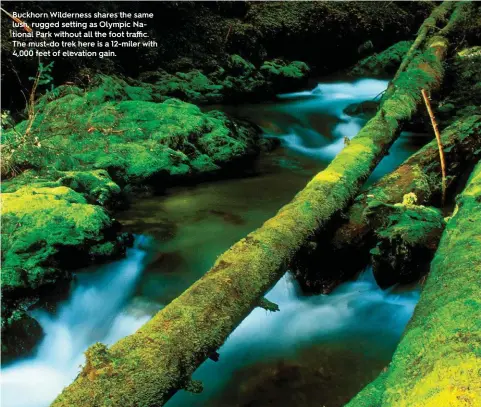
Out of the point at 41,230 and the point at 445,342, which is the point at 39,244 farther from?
the point at 445,342

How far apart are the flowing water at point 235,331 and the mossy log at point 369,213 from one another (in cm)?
22

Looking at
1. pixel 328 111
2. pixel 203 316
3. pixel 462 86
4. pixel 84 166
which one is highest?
pixel 462 86

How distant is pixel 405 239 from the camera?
4.31 m

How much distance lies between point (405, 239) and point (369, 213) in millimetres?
505

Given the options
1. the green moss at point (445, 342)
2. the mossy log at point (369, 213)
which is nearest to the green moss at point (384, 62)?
the mossy log at point (369, 213)

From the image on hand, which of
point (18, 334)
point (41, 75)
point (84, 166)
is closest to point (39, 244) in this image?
point (18, 334)

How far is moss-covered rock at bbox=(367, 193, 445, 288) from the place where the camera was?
435cm

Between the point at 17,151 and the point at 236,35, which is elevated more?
the point at 236,35

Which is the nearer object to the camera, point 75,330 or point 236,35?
point 75,330

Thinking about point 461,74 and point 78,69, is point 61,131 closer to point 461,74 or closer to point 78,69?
point 78,69

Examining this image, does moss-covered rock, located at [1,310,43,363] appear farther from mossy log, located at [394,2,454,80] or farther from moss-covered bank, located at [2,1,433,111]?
mossy log, located at [394,2,454,80]

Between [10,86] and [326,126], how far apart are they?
22.7 ft

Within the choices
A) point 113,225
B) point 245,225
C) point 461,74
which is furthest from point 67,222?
point 461,74

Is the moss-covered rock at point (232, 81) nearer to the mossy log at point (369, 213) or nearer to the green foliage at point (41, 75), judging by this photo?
the green foliage at point (41, 75)
